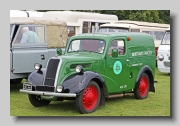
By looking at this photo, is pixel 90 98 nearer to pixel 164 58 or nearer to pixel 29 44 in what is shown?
pixel 29 44

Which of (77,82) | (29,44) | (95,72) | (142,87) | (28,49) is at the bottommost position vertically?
(142,87)

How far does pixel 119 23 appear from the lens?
18.7m

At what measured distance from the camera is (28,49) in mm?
10383

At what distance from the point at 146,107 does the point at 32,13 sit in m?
10.2

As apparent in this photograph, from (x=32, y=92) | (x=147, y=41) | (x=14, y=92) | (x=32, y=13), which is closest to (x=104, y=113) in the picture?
(x=32, y=92)

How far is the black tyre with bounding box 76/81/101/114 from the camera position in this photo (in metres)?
7.83

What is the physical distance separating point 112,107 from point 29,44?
10.2 feet

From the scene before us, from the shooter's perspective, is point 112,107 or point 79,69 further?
point 112,107

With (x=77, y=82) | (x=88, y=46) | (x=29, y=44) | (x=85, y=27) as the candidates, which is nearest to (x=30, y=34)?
(x=29, y=44)

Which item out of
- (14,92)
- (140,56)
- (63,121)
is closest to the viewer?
(63,121)

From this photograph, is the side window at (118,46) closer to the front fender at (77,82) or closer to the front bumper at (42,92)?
the front fender at (77,82)

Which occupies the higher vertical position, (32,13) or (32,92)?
(32,13)

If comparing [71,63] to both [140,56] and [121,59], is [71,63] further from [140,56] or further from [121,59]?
[140,56]

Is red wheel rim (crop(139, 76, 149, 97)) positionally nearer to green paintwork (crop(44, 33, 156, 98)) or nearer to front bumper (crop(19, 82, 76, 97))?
green paintwork (crop(44, 33, 156, 98))
